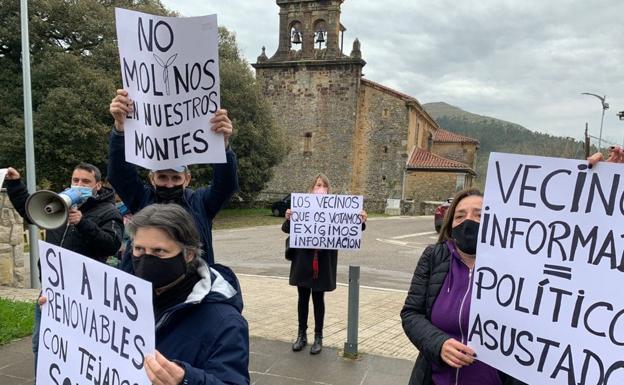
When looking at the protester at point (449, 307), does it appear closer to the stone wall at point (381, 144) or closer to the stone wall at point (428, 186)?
the stone wall at point (381, 144)

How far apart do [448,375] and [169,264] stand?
1455mm

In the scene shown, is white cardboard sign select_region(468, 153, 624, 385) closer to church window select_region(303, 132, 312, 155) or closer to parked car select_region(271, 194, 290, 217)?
parked car select_region(271, 194, 290, 217)

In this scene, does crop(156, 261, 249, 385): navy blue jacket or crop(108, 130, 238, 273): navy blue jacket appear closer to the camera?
crop(156, 261, 249, 385): navy blue jacket

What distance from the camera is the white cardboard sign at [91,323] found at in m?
1.82

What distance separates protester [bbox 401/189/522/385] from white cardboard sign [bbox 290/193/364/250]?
257cm

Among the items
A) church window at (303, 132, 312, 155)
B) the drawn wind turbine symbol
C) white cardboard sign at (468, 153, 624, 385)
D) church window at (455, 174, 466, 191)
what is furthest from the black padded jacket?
church window at (303, 132, 312, 155)

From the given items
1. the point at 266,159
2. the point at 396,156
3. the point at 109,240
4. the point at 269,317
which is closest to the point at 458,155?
the point at 396,156

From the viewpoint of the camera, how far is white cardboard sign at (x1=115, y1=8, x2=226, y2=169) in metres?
2.76

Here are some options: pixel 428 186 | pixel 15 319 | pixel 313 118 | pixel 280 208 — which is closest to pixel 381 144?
pixel 428 186

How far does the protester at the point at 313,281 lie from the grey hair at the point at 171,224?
3.01 metres

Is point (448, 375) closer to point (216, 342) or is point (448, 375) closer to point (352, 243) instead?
point (216, 342)

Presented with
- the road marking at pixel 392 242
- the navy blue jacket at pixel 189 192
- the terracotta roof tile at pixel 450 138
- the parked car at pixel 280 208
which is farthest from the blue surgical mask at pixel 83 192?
the terracotta roof tile at pixel 450 138

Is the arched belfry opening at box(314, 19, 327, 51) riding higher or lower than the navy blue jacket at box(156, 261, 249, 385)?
A: higher

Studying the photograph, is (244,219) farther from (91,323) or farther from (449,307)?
(91,323)
